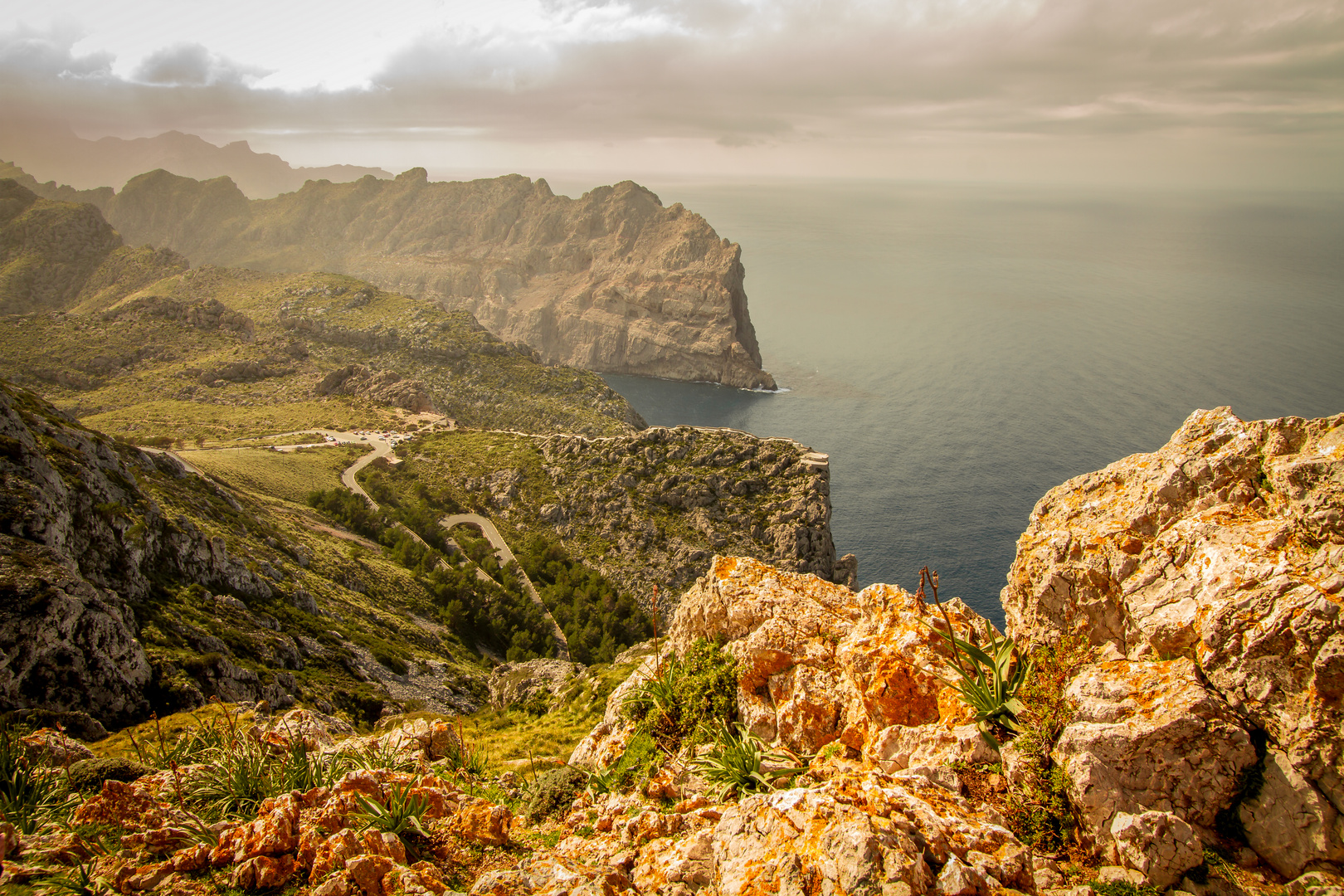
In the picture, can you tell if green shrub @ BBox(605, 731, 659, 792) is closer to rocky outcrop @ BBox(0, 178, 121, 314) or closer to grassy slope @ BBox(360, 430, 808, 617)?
grassy slope @ BBox(360, 430, 808, 617)

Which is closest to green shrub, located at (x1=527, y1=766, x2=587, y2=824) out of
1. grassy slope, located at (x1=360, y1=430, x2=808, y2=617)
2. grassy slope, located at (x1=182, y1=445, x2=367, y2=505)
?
grassy slope, located at (x1=360, y1=430, x2=808, y2=617)

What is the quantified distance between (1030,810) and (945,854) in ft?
5.44

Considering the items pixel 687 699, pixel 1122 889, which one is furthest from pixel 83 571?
pixel 1122 889

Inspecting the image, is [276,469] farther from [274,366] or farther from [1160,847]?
[1160,847]

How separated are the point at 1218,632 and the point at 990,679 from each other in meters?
2.96

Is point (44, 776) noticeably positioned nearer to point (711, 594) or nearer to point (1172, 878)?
point (711, 594)

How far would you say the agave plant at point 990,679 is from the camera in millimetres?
8648

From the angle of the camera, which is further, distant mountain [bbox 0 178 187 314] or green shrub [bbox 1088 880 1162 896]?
distant mountain [bbox 0 178 187 314]

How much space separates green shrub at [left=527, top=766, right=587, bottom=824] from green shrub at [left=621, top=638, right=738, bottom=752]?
1.54 meters

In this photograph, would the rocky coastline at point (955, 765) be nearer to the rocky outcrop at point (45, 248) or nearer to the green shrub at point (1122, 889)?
the green shrub at point (1122, 889)

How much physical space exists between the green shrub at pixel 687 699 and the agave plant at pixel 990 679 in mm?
4244

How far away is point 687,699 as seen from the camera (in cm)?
1273

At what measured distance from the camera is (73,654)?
62.3 feet

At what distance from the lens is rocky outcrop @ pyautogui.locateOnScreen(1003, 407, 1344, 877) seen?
21.1 ft
